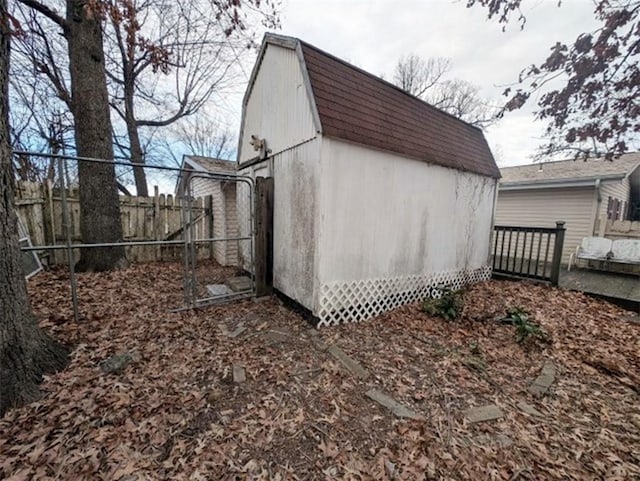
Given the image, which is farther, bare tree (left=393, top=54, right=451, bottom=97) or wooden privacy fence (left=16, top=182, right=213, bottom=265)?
bare tree (left=393, top=54, right=451, bottom=97)

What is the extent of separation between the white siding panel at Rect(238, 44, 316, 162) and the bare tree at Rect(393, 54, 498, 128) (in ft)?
50.9

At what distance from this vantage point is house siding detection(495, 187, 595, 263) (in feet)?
28.5

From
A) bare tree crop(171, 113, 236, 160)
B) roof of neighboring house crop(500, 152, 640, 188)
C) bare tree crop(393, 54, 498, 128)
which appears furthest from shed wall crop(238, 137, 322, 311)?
bare tree crop(393, 54, 498, 128)

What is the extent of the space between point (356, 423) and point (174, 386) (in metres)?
1.73

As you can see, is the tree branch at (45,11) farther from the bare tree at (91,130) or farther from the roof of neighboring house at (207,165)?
the roof of neighboring house at (207,165)

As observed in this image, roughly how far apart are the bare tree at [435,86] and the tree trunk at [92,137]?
1728 cm

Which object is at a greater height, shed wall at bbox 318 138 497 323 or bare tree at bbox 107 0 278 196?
bare tree at bbox 107 0 278 196

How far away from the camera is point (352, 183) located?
4059 millimetres

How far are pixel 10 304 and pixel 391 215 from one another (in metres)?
4.62

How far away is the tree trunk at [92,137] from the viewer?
4.95 m

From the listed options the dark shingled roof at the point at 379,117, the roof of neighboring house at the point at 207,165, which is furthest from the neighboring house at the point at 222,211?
the dark shingled roof at the point at 379,117

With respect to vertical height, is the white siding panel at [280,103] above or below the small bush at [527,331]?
above

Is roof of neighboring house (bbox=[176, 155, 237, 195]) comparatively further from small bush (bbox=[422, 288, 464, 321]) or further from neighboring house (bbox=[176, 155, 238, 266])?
small bush (bbox=[422, 288, 464, 321])

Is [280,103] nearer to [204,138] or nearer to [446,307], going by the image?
[446,307]
